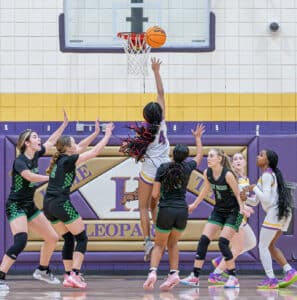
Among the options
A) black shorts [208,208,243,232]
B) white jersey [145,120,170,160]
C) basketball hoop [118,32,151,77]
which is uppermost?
basketball hoop [118,32,151,77]

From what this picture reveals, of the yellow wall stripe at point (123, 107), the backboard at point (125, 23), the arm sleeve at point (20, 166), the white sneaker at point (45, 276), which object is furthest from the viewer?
the yellow wall stripe at point (123, 107)

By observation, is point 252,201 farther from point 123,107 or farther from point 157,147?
point 123,107

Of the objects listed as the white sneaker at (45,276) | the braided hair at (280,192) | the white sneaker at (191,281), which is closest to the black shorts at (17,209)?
the white sneaker at (45,276)

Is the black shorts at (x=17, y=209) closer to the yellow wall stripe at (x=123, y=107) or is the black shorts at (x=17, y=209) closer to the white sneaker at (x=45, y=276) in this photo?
the white sneaker at (x=45, y=276)

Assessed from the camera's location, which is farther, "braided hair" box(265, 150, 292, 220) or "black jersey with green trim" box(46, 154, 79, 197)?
"braided hair" box(265, 150, 292, 220)

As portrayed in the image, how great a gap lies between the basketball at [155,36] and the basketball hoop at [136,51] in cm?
55

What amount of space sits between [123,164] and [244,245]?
2217 mm

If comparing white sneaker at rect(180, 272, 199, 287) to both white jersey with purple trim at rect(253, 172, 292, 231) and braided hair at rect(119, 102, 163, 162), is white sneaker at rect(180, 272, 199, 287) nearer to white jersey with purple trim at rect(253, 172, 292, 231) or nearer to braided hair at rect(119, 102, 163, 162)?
white jersey with purple trim at rect(253, 172, 292, 231)

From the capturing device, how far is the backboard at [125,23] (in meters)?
14.6

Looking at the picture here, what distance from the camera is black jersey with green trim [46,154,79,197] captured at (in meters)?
12.4

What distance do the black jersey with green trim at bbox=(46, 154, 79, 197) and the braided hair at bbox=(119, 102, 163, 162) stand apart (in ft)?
2.39

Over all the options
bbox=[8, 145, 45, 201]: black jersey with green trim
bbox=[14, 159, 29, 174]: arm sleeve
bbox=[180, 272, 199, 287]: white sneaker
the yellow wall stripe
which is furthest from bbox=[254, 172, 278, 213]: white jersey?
bbox=[14, 159, 29, 174]: arm sleeve

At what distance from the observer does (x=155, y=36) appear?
13477mm

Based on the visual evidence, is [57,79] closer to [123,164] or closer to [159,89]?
[123,164]
